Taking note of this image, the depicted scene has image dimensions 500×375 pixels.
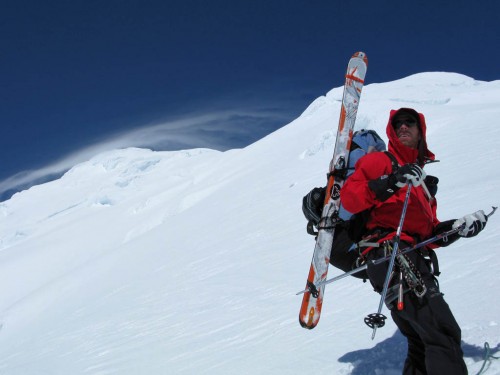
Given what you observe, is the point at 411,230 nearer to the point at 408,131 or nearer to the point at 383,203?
the point at 383,203

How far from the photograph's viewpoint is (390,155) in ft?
8.48

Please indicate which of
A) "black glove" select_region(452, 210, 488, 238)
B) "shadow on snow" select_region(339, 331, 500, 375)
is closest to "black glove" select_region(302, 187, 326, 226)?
"black glove" select_region(452, 210, 488, 238)

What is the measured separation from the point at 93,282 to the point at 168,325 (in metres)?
8.92

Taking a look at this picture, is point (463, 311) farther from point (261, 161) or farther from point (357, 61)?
point (261, 161)

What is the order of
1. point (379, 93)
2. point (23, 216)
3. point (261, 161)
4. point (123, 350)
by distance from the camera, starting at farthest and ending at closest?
point (23, 216)
point (379, 93)
point (261, 161)
point (123, 350)

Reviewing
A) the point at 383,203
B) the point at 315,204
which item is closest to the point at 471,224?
the point at 383,203

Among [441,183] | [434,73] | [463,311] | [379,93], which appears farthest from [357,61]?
[434,73]

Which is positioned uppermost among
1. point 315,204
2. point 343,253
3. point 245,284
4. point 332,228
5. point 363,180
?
point 363,180

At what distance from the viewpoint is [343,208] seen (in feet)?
8.73

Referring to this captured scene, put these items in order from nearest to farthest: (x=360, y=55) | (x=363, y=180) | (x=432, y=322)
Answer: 1. (x=432, y=322)
2. (x=363, y=180)
3. (x=360, y=55)

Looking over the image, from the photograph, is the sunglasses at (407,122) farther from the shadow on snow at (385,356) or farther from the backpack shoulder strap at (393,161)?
the shadow on snow at (385,356)

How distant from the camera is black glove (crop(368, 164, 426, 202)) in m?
2.37

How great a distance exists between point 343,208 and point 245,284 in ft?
18.1

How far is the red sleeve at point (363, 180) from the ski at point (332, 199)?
0.29 meters
